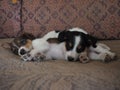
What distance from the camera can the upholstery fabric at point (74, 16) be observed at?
223 centimetres

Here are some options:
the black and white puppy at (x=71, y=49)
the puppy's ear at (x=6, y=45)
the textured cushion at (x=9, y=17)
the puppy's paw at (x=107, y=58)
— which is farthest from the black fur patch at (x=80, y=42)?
the textured cushion at (x=9, y=17)

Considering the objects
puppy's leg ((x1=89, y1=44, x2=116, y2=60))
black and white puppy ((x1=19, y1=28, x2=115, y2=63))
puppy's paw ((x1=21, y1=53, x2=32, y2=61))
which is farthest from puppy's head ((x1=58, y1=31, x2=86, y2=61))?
puppy's paw ((x1=21, y1=53, x2=32, y2=61))

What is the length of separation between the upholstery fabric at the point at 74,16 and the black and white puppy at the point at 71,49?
37 cm

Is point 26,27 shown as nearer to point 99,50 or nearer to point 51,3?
point 51,3

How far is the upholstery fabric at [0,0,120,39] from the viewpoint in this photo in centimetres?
223

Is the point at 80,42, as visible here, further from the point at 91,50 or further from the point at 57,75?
the point at 57,75

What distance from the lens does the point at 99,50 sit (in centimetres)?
183

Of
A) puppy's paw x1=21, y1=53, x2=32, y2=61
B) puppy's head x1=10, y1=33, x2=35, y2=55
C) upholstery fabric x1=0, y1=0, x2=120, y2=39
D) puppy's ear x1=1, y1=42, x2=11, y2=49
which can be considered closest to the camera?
puppy's paw x1=21, y1=53, x2=32, y2=61

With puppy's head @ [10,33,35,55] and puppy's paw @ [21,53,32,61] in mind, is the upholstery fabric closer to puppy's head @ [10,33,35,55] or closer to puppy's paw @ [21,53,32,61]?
puppy's head @ [10,33,35,55]

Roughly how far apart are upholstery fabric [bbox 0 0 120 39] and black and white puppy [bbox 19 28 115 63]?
1.20 ft

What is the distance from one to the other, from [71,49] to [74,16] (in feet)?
1.85

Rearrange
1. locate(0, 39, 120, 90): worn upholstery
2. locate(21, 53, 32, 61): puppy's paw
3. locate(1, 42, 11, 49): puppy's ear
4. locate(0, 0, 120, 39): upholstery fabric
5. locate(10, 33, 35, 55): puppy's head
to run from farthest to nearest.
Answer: locate(0, 0, 120, 39): upholstery fabric → locate(1, 42, 11, 49): puppy's ear → locate(10, 33, 35, 55): puppy's head → locate(21, 53, 32, 61): puppy's paw → locate(0, 39, 120, 90): worn upholstery

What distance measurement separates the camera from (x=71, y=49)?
176cm

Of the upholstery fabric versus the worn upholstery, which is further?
the upholstery fabric
